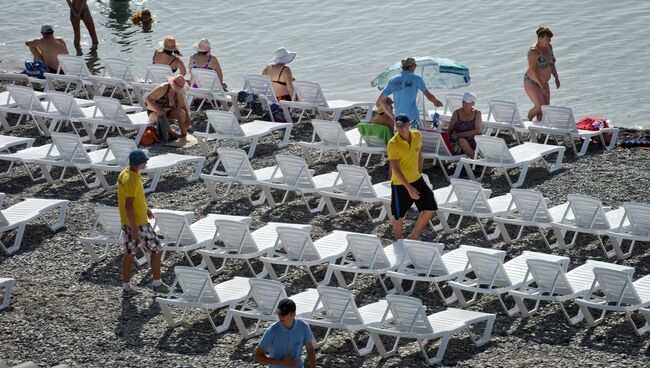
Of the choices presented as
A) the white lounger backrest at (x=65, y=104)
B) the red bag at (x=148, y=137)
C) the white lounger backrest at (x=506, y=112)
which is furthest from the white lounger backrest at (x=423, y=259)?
the white lounger backrest at (x=65, y=104)

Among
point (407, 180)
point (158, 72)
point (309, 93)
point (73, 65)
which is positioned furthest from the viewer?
point (73, 65)

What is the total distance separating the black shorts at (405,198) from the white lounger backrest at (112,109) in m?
5.22

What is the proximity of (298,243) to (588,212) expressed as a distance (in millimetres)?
2911

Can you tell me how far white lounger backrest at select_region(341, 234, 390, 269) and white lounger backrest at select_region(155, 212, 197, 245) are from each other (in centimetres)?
178

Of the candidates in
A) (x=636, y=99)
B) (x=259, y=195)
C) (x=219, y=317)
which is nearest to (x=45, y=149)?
(x=259, y=195)

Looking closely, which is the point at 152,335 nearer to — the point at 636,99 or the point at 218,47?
the point at 636,99

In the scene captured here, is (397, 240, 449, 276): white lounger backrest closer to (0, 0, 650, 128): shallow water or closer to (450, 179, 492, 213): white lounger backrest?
(450, 179, 492, 213): white lounger backrest

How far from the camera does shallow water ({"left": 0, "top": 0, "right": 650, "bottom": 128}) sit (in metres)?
25.4

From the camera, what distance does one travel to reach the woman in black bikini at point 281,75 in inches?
764

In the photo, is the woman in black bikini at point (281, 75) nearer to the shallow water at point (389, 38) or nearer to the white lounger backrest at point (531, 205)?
the shallow water at point (389, 38)

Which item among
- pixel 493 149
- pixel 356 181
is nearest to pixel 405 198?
pixel 356 181

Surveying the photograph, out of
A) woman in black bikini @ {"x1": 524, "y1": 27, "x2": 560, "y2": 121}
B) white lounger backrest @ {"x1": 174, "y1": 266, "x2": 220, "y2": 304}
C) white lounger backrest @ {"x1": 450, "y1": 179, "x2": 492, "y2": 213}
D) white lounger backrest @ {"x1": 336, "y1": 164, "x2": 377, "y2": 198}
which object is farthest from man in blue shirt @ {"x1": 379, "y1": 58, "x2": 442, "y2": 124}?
white lounger backrest @ {"x1": 174, "y1": 266, "x2": 220, "y2": 304}

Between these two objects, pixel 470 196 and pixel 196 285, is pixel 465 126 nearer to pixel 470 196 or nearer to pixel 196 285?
pixel 470 196

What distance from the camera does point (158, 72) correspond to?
2036 centimetres
